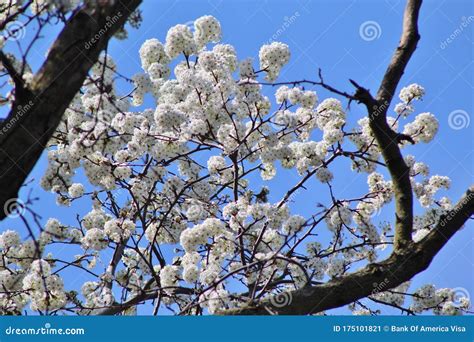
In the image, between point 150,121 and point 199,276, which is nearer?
point 199,276

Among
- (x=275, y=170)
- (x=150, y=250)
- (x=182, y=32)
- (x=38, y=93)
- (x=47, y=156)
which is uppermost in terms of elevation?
(x=182, y=32)

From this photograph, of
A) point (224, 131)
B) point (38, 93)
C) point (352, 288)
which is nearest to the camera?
point (38, 93)

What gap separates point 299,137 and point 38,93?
501 cm

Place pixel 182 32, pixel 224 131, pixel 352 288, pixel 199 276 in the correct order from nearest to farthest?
pixel 352 288, pixel 199 276, pixel 224 131, pixel 182 32

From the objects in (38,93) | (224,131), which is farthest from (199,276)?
(38,93)

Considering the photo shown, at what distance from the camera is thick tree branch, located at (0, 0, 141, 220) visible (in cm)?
313

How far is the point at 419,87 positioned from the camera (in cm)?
721

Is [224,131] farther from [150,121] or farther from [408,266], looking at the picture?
[408,266]

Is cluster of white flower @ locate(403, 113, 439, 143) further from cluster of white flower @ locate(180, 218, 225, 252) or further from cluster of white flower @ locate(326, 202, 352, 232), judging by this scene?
cluster of white flower @ locate(180, 218, 225, 252)
